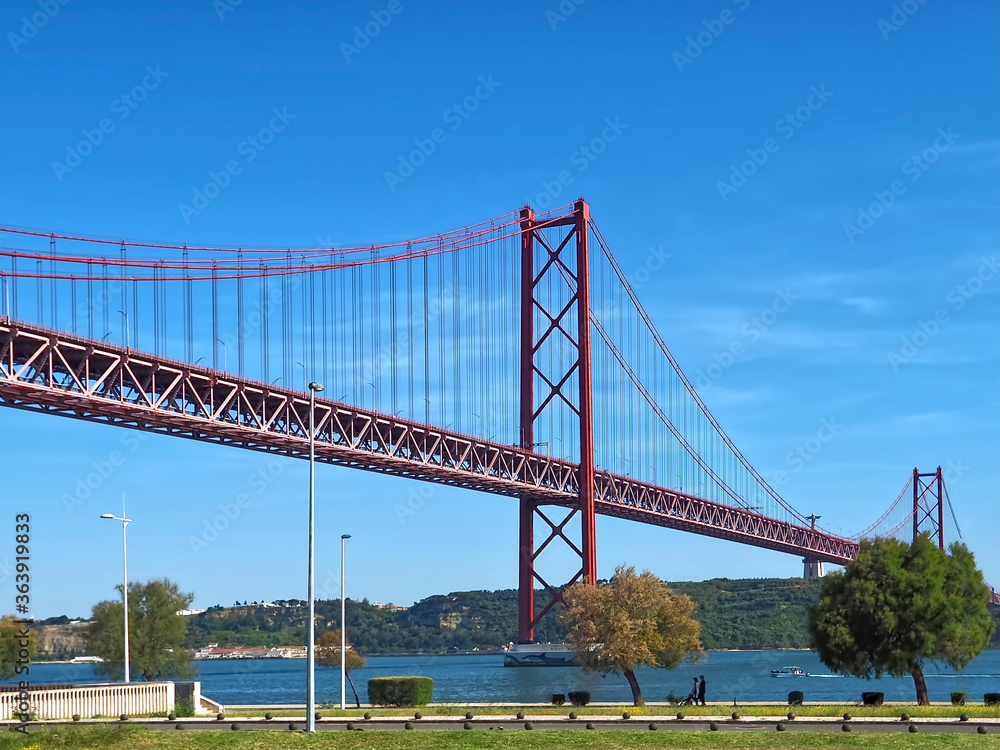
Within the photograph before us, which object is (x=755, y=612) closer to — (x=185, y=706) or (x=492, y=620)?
(x=492, y=620)

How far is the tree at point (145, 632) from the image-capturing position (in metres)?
61.6

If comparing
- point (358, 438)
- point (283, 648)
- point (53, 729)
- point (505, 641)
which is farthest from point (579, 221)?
point (283, 648)

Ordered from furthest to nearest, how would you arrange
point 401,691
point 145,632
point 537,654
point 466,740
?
point 537,654 → point 145,632 → point 401,691 → point 466,740

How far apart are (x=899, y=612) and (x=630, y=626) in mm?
10836

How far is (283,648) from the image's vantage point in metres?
177

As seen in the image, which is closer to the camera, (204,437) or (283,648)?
(204,437)

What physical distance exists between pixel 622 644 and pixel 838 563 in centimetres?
6801

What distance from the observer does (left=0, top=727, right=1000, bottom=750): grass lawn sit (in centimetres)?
2581

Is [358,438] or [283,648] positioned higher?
[358,438]

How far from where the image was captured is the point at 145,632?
205 feet

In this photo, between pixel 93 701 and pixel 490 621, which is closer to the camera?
pixel 93 701

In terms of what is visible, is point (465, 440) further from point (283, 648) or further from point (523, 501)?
point (283, 648)

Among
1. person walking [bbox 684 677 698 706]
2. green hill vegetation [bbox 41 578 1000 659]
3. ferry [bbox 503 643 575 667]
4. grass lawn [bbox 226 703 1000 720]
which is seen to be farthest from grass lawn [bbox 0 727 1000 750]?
green hill vegetation [bbox 41 578 1000 659]

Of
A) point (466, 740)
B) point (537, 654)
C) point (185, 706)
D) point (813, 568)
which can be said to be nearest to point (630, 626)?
point (185, 706)
